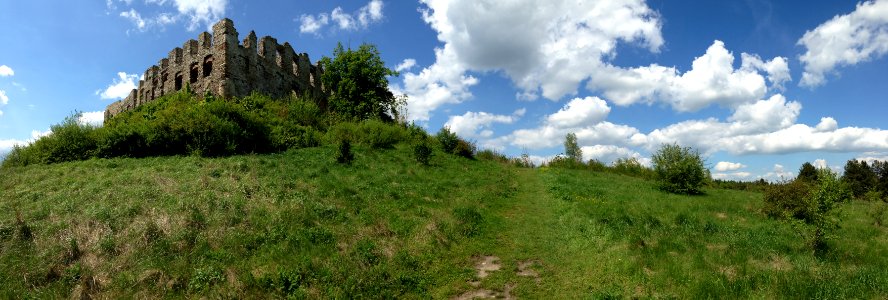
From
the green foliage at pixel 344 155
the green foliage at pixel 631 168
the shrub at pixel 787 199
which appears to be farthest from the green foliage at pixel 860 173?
the green foliage at pixel 344 155

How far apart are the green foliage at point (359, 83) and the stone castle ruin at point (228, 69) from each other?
341 centimetres

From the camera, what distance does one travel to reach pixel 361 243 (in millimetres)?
11359

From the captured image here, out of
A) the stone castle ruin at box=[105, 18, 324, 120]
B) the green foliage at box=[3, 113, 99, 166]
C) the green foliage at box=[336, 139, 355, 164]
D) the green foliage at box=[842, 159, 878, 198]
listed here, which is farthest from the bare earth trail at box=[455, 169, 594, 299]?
the green foliage at box=[842, 159, 878, 198]

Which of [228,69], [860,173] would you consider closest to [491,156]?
[228,69]

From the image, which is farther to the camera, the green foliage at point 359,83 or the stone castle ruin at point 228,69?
the green foliage at point 359,83

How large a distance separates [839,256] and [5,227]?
808 inches

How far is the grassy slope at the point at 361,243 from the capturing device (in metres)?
9.04

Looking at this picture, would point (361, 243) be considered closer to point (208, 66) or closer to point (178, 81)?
point (208, 66)

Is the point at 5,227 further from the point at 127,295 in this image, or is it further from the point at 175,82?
the point at 175,82

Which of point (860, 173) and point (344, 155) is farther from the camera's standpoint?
point (860, 173)

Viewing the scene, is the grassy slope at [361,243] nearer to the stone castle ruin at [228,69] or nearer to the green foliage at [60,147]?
the green foliage at [60,147]

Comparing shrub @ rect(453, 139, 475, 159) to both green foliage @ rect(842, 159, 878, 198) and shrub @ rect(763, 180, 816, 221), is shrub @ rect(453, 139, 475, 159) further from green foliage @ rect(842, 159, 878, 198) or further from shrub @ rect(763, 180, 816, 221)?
green foliage @ rect(842, 159, 878, 198)

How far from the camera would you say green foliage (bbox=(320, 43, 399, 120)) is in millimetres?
38769

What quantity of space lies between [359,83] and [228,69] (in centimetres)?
1202
